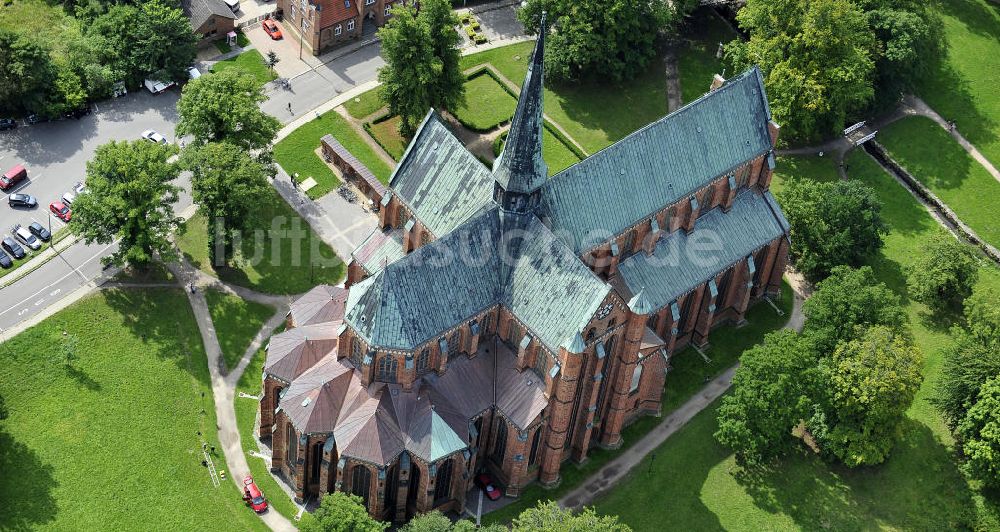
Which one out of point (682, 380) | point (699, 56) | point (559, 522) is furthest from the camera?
point (699, 56)

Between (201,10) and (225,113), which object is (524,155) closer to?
(225,113)

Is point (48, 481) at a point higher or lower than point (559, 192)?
lower

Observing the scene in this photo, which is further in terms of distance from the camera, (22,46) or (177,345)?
(22,46)

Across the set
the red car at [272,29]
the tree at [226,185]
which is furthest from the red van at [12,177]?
the red car at [272,29]

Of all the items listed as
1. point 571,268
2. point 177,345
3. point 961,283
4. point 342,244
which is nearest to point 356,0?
point 342,244

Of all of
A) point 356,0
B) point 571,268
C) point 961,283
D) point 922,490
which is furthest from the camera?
point 356,0

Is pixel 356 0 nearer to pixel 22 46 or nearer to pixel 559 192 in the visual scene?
pixel 22 46

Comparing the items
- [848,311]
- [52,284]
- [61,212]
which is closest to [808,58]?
[848,311]

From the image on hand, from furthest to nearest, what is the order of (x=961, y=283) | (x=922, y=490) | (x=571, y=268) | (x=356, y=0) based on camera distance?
(x=356, y=0)
(x=961, y=283)
(x=922, y=490)
(x=571, y=268)
